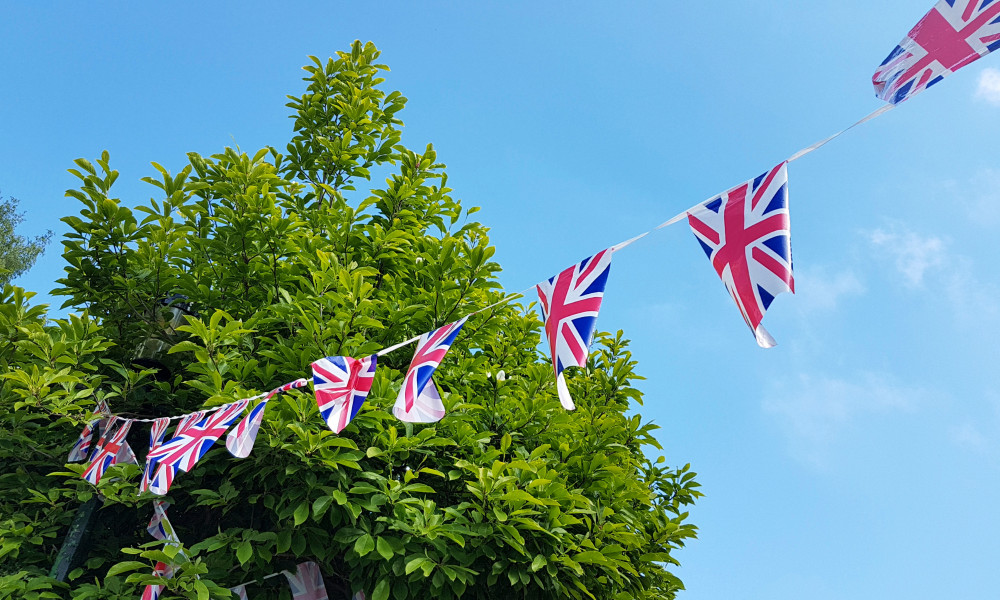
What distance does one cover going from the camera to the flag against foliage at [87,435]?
4.76 metres

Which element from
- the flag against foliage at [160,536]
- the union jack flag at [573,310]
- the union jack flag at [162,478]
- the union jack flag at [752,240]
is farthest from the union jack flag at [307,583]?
the union jack flag at [752,240]

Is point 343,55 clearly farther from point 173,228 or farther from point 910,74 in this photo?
point 910,74

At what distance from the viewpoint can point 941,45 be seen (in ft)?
10.5

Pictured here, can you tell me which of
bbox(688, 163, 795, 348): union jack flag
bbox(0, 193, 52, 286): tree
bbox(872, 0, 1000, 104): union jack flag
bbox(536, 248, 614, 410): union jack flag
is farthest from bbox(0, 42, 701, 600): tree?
bbox(0, 193, 52, 286): tree

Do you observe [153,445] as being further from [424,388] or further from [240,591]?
[424,388]

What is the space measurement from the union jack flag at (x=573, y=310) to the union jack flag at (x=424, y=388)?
1.84ft

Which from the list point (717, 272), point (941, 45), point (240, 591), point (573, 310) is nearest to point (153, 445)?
point (240, 591)

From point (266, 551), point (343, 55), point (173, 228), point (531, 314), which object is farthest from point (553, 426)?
point (343, 55)

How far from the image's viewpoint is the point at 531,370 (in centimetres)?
506

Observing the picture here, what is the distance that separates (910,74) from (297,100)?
5.27 metres

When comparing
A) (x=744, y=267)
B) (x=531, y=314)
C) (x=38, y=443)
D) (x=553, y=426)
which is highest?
(x=531, y=314)

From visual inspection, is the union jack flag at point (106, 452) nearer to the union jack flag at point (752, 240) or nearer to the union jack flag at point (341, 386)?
the union jack flag at point (341, 386)

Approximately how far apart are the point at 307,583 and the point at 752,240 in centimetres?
359

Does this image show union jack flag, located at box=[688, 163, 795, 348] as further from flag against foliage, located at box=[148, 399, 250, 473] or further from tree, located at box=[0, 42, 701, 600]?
flag against foliage, located at box=[148, 399, 250, 473]
